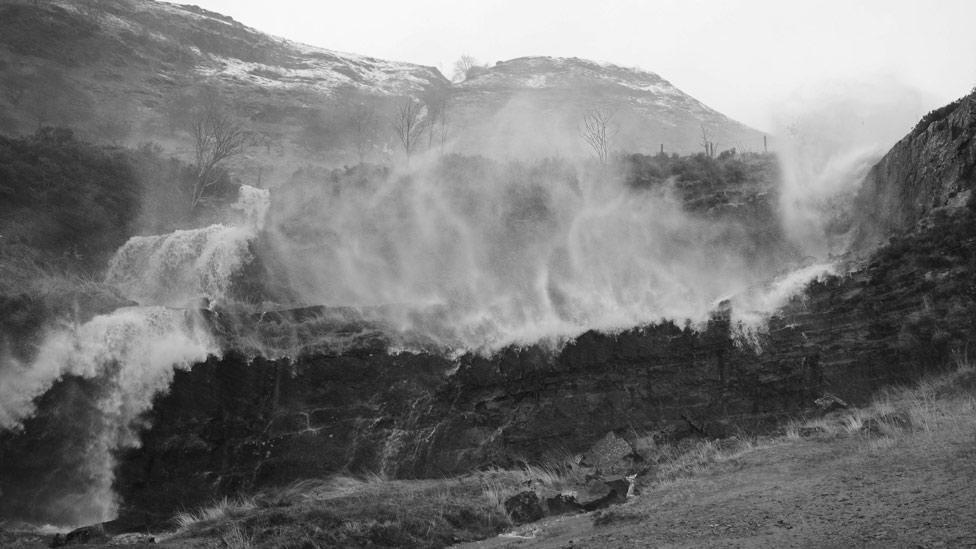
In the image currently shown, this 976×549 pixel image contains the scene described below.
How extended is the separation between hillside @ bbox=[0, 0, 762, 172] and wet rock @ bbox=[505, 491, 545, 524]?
4564 cm

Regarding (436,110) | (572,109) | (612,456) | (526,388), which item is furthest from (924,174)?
(572,109)

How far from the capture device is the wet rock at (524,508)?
45.9ft

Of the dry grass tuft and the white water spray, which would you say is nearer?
the dry grass tuft

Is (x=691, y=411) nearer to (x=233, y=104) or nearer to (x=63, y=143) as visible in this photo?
(x=63, y=143)

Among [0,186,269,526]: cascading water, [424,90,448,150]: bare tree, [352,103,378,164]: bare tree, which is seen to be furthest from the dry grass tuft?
[424,90,448,150]: bare tree

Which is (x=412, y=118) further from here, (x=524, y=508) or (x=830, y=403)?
(x=524, y=508)

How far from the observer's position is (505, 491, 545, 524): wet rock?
1399 cm

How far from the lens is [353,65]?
9156cm

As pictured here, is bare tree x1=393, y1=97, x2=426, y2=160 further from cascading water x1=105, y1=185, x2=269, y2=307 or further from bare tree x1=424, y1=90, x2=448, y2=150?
cascading water x1=105, y1=185, x2=269, y2=307

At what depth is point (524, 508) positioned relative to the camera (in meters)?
14.1

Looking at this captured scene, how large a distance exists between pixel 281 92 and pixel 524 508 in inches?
2731

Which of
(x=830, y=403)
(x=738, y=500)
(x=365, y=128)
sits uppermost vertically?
(x=365, y=128)

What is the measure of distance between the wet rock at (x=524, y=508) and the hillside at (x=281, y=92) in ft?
150

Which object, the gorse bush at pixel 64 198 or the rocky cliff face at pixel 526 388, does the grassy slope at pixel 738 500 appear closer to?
the rocky cliff face at pixel 526 388
